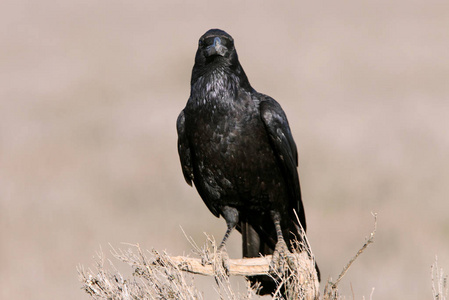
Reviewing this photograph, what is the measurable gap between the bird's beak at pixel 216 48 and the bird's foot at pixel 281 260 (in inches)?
64.9

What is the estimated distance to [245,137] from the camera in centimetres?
614

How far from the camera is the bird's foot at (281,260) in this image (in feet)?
19.9

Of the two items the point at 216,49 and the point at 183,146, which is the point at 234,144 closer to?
the point at 183,146

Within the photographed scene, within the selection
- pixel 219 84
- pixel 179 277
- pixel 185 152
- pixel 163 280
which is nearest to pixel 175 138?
pixel 185 152

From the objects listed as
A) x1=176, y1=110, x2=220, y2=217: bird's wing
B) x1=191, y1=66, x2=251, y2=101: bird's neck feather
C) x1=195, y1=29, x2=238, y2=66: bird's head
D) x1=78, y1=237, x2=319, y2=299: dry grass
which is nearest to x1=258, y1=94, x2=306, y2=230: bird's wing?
x1=191, y1=66, x2=251, y2=101: bird's neck feather

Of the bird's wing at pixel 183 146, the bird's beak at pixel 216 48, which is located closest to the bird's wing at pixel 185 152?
the bird's wing at pixel 183 146

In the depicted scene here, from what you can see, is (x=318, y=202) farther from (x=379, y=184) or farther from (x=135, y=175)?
(x=135, y=175)

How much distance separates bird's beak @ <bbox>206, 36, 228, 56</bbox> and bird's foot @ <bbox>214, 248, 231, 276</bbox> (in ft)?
5.20

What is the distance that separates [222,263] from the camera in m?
5.96

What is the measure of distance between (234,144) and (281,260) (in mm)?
998

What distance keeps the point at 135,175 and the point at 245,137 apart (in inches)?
342

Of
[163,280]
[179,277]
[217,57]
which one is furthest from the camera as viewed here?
[217,57]

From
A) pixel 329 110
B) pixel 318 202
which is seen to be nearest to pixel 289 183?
pixel 318 202

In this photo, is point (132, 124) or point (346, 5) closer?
point (132, 124)
